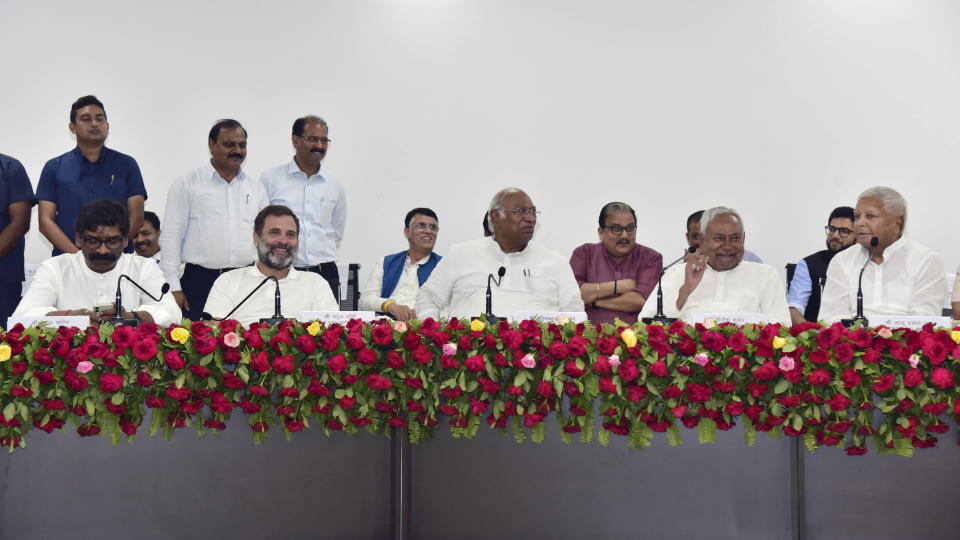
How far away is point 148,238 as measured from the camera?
5137mm

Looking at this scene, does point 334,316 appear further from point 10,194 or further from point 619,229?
point 10,194

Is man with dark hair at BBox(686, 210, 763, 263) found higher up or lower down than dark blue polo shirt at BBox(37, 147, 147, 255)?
lower down

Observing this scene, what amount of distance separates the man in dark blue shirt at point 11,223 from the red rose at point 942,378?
4.00m

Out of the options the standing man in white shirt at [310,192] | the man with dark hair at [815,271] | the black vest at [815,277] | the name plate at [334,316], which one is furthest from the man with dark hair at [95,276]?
the black vest at [815,277]

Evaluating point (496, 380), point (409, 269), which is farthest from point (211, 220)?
point (496, 380)

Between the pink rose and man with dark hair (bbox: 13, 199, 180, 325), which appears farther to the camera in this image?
man with dark hair (bbox: 13, 199, 180, 325)

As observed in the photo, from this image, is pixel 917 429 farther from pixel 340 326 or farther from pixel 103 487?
pixel 103 487

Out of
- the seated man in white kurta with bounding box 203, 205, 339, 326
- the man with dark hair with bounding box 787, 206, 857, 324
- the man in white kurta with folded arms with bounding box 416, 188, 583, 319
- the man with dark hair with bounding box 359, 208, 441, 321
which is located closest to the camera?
the seated man in white kurta with bounding box 203, 205, 339, 326

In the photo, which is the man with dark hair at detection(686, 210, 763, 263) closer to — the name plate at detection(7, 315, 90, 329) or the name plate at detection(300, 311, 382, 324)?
the name plate at detection(300, 311, 382, 324)

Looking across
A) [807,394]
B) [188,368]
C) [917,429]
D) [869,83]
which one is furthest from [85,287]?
[869,83]

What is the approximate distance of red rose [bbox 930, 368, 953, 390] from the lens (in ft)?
7.11

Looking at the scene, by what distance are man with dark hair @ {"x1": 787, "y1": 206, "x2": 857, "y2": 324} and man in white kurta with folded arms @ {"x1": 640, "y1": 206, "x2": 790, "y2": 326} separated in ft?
2.79

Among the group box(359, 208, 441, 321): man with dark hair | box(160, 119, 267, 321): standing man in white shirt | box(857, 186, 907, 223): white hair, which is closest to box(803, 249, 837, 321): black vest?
box(857, 186, 907, 223): white hair

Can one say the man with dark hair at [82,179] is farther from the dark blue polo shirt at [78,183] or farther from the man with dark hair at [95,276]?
the man with dark hair at [95,276]
